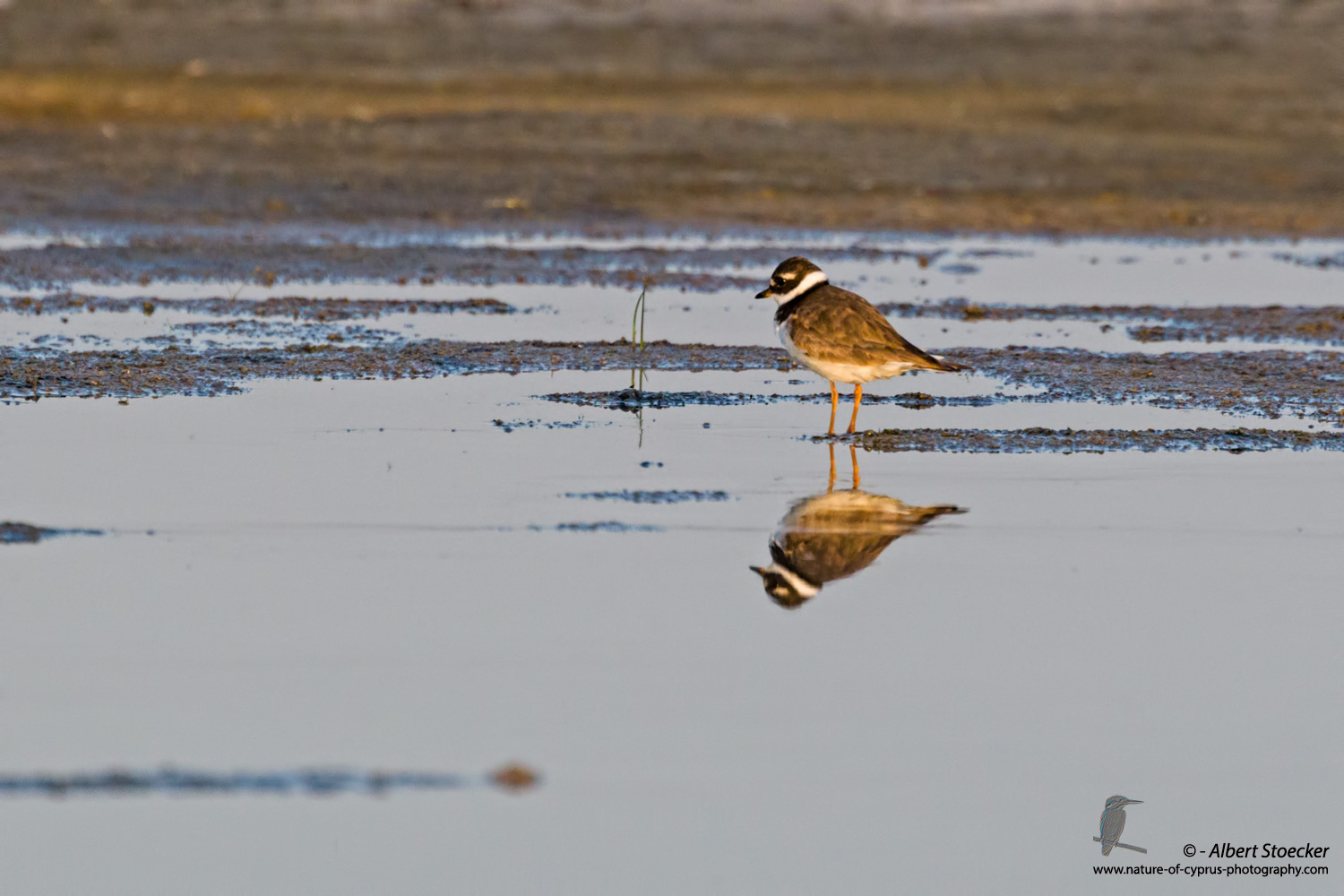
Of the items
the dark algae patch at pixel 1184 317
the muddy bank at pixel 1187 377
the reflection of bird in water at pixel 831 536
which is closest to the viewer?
the reflection of bird in water at pixel 831 536

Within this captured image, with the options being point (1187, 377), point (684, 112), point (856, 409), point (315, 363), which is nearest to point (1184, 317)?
point (1187, 377)

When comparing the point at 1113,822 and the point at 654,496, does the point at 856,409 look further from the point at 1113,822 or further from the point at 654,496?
the point at 1113,822

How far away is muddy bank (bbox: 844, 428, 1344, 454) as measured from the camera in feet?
28.8

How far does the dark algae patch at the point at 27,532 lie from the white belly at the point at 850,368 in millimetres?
3859

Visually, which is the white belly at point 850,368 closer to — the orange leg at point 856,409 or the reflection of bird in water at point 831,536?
the orange leg at point 856,409

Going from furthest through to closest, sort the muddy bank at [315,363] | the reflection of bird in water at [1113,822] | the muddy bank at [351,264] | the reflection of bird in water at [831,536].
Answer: the muddy bank at [351,264]
the muddy bank at [315,363]
the reflection of bird in water at [831,536]
the reflection of bird in water at [1113,822]

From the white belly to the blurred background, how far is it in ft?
31.5

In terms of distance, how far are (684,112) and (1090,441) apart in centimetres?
1617

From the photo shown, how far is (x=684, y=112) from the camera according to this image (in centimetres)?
2433

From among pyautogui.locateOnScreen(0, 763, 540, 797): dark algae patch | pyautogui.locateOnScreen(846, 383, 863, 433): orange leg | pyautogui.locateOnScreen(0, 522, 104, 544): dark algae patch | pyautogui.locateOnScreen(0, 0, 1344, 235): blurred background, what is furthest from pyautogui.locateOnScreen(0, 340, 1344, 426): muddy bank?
pyautogui.locateOnScreen(0, 0, 1344, 235): blurred background

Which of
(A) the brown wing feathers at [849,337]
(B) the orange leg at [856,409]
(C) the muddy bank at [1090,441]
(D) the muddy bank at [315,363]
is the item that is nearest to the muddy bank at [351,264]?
(D) the muddy bank at [315,363]

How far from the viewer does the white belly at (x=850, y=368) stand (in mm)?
9203

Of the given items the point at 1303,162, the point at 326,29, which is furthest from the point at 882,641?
the point at 326,29

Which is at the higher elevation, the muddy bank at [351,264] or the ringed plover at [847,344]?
the muddy bank at [351,264]
